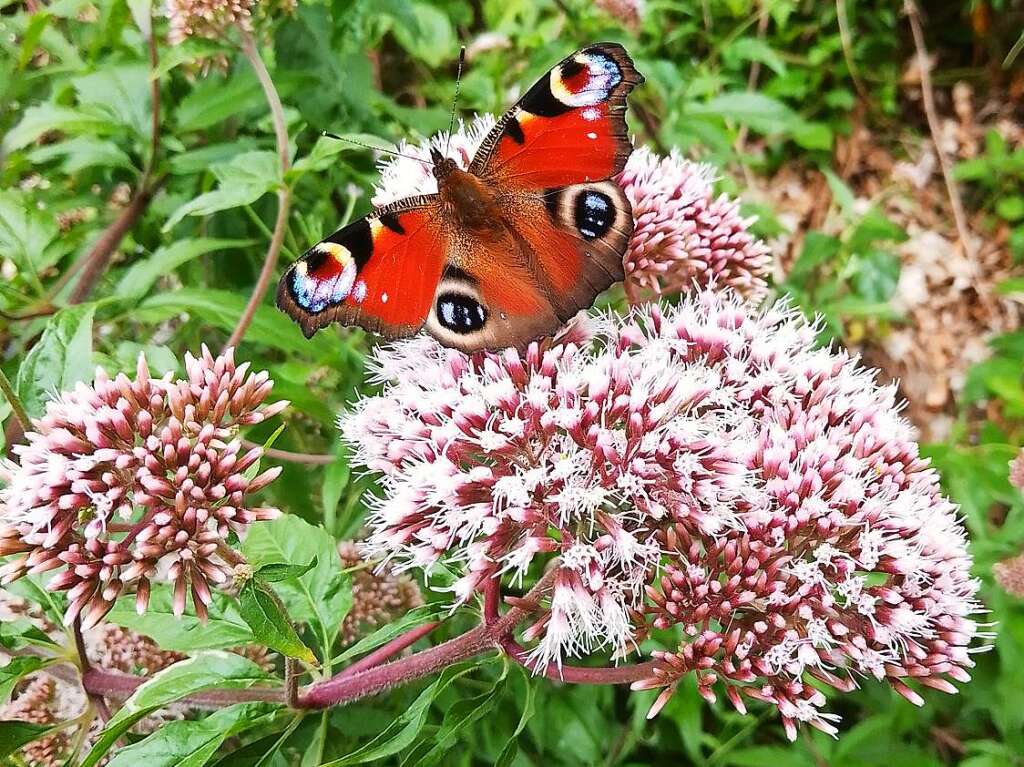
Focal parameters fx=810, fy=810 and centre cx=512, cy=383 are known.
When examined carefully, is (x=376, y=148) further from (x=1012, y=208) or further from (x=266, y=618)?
(x=1012, y=208)

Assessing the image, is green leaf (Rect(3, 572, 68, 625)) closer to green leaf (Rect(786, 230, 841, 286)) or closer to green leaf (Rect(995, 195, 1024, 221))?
green leaf (Rect(786, 230, 841, 286))

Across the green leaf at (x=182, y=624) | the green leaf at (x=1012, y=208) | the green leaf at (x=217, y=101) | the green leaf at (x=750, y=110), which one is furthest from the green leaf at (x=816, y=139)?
the green leaf at (x=182, y=624)

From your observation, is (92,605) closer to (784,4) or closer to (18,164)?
(18,164)

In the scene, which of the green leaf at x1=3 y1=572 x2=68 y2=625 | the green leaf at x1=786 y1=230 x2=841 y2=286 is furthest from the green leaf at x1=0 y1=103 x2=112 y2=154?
the green leaf at x1=786 y1=230 x2=841 y2=286

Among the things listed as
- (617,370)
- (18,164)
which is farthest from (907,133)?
(18,164)

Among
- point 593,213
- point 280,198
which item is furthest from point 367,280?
point 280,198

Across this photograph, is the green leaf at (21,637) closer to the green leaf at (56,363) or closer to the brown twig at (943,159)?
the green leaf at (56,363)
